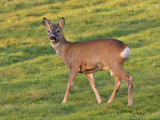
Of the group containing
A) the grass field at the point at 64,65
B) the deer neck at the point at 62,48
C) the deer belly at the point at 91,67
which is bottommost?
the grass field at the point at 64,65

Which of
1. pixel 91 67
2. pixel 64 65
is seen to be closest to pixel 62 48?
pixel 91 67

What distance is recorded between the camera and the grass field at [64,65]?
8.66 meters

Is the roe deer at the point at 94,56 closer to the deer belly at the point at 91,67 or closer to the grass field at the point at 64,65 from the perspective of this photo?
the deer belly at the point at 91,67

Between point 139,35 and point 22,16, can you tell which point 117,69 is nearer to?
point 139,35

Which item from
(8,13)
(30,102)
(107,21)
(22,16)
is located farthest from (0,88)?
(8,13)

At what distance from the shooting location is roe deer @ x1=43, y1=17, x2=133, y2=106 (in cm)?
934

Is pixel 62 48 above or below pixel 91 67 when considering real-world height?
above

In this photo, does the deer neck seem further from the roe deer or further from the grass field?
the grass field

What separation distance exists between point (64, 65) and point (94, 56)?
18.8ft

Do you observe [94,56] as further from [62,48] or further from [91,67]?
[62,48]

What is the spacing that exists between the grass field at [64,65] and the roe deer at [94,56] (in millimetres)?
561

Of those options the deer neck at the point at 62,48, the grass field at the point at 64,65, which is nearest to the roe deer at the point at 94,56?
the deer neck at the point at 62,48

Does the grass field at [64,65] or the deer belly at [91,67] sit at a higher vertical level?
the deer belly at [91,67]

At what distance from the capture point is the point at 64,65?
15.4 m
